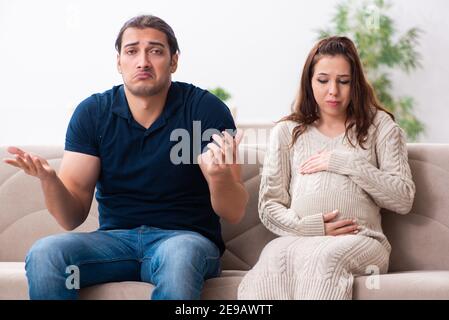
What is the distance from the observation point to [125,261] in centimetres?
177

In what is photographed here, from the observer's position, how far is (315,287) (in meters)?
1.68

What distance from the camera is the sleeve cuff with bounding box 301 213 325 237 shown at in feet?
6.22

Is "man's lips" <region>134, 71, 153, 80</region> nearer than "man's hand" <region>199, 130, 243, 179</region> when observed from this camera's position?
No

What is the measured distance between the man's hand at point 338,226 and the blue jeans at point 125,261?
322 millimetres

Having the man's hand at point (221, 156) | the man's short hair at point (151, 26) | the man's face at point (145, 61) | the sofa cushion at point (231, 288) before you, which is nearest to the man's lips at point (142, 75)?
the man's face at point (145, 61)

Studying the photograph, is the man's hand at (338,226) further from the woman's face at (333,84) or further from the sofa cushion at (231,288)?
the woman's face at (333,84)

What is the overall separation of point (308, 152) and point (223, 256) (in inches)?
17.1

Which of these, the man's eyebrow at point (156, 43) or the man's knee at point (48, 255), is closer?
the man's knee at point (48, 255)

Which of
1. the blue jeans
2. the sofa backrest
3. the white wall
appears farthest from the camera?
the white wall

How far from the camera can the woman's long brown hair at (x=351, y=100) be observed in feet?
6.65

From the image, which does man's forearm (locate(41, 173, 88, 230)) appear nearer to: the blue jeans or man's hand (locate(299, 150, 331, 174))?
the blue jeans

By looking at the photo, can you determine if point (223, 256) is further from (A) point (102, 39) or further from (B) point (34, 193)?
(A) point (102, 39)

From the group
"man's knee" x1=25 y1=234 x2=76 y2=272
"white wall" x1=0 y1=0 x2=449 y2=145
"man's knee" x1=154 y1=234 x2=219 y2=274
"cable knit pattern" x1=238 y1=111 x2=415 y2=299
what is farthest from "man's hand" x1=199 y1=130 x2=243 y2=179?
"white wall" x1=0 y1=0 x2=449 y2=145

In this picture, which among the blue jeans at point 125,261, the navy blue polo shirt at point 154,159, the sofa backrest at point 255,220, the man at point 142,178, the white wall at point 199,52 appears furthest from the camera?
the white wall at point 199,52
